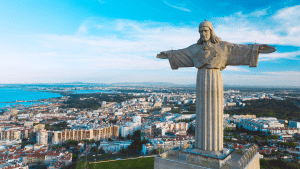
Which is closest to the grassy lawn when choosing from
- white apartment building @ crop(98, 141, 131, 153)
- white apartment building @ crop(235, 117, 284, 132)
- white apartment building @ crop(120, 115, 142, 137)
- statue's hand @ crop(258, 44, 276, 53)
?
white apartment building @ crop(98, 141, 131, 153)

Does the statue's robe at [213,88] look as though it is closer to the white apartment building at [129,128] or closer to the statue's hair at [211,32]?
the statue's hair at [211,32]

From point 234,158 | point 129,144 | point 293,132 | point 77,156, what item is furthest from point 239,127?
point 234,158

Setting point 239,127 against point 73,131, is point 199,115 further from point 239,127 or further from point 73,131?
point 239,127

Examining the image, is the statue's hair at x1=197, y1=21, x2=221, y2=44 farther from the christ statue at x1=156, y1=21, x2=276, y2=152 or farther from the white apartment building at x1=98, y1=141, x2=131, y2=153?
the white apartment building at x1=98, y1=141, x2=131, y2=153

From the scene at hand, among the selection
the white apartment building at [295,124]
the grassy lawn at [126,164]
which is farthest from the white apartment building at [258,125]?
the grassy lawn at [126,164]

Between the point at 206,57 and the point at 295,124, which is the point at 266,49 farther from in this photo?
the point at 295,124

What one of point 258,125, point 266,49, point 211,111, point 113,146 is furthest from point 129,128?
point 266,49
